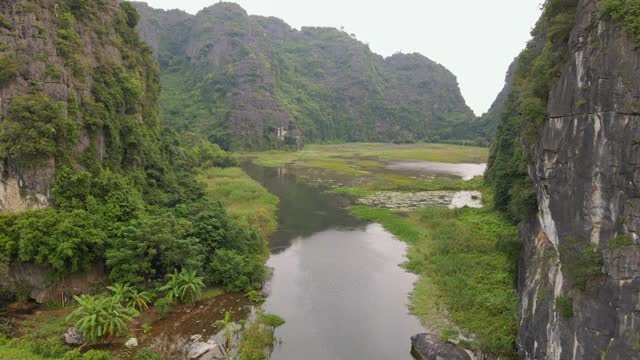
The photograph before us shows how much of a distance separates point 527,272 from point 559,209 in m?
4.81

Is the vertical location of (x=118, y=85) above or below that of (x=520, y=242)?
above

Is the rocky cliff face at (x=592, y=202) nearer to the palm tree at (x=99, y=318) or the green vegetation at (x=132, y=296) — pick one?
the palm tree at (x=99, y=318)

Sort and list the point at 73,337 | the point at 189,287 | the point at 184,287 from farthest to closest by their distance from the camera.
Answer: the point at 189,287, the point at 184,287, the point at 73,337

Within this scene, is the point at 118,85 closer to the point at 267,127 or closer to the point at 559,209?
the point at 559,209

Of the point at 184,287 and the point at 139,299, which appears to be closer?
the point at 139,299

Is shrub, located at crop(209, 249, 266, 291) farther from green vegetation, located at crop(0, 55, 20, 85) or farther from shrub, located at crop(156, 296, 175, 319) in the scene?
green vegetation, located at crop(0, 55, 20, 85)

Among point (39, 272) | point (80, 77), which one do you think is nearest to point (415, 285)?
point (39, 272)

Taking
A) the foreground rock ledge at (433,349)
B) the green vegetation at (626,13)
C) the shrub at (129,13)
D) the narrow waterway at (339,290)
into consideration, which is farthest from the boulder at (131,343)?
the shrub at (129,13)

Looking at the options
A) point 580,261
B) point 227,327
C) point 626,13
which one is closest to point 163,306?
point 227,327

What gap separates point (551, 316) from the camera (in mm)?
13500

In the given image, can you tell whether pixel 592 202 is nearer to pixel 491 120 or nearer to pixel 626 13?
pixel 626 13

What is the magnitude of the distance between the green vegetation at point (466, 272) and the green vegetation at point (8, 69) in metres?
25.0

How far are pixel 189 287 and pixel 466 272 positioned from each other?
16511 millimetres

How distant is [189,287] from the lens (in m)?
22.0
